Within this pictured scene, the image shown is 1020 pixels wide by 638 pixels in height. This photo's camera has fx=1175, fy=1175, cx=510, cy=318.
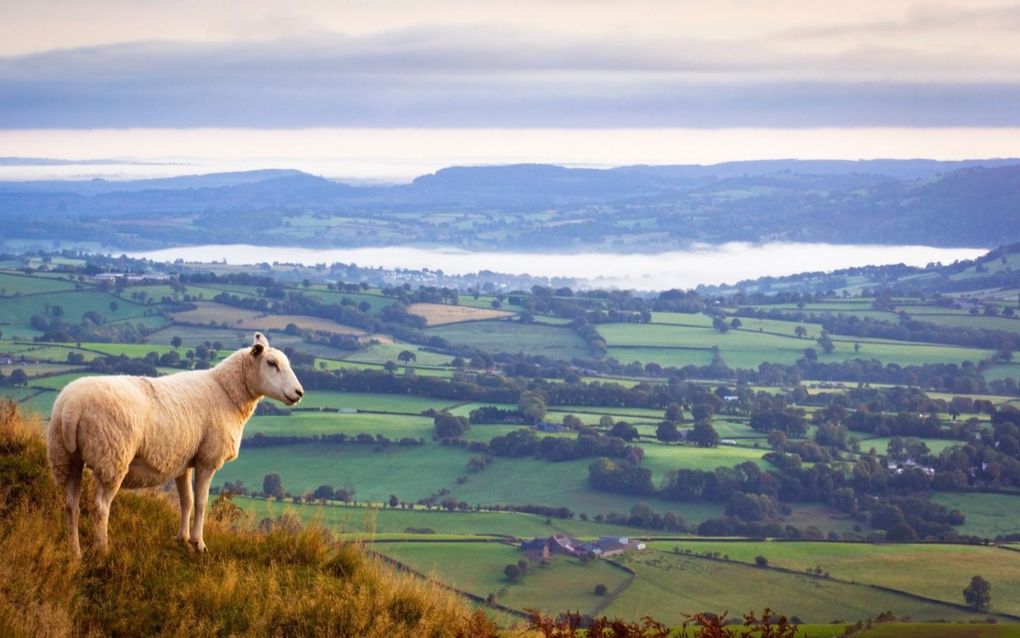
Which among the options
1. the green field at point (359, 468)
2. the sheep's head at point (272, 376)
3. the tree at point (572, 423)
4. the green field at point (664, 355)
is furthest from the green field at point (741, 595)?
the green field at point (664, 355)

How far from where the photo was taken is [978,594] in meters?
45.4

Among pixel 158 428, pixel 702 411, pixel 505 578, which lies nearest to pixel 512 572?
pixel 505 578

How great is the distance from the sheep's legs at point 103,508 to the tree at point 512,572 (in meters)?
32.7

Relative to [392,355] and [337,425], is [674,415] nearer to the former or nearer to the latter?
[337,425]

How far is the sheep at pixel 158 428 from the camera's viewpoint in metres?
10.4

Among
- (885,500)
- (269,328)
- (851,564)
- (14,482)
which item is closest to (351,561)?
(14,482)

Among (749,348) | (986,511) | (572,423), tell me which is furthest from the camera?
(749,348)

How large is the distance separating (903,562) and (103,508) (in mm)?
47212

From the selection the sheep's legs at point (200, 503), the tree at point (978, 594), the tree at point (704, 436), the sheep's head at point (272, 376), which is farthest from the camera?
the tree at point (704, 436)

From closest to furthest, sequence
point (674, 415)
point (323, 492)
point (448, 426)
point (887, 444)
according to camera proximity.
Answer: point (323, 492) → point (448, 426) → point (887, 444) → point (674, 415)

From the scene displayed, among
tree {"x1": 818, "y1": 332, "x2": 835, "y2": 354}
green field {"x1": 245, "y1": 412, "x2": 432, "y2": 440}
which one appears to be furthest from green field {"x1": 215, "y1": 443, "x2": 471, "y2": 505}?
tree {"x1": 818, "y1": 332, "x2": 835, "y2": 354}

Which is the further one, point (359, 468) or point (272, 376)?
point (359, 468)

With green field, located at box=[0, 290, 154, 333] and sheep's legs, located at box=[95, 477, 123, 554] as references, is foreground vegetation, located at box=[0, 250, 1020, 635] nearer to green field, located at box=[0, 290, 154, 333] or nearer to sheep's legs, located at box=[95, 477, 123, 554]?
sheep's legs, located at box=[95, 477, 123, 554]

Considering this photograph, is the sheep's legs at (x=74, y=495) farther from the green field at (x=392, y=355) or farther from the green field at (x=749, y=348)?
the green field at (x=749, y=348)
